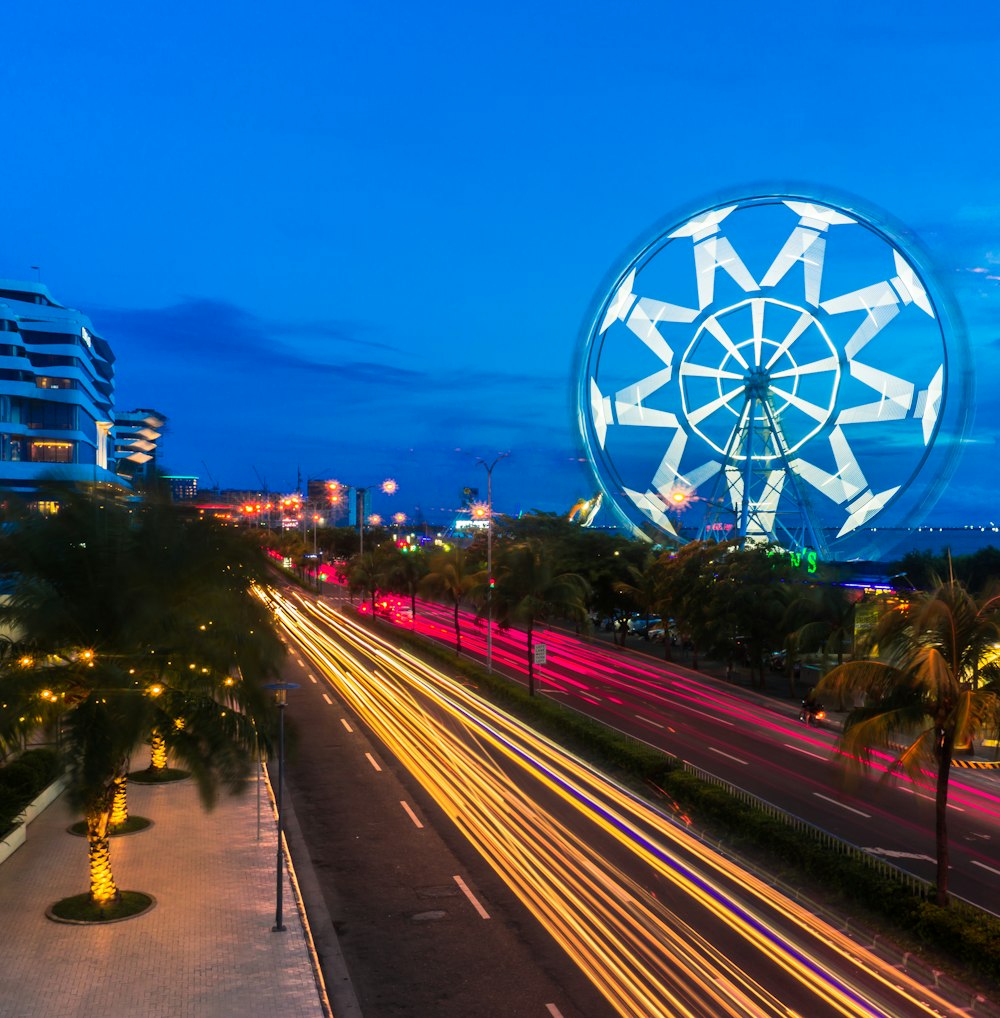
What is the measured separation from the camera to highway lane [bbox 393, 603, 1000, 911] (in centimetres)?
1916

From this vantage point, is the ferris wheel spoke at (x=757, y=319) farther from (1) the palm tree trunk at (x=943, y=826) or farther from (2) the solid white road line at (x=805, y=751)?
Result: (1) the palm tree trunk at (x=943, y=826)

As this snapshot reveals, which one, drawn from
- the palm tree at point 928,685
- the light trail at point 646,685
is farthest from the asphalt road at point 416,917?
the light trail at point 646,685

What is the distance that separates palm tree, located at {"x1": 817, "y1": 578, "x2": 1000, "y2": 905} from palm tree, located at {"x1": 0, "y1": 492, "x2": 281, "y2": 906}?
28.8 feet

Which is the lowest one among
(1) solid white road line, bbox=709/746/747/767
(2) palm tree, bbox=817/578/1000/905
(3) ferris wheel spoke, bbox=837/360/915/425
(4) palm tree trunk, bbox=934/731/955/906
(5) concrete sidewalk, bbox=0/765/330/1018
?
(5) concrete sidewalk, bbox=0/765/330/1018

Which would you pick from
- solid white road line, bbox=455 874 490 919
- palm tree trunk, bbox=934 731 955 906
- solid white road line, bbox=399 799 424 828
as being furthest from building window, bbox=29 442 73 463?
palm tree trunk, bbox=934 731 955 906

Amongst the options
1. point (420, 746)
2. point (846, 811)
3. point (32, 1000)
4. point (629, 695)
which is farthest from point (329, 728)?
point (32, 1000)

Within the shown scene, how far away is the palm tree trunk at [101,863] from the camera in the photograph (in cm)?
1511

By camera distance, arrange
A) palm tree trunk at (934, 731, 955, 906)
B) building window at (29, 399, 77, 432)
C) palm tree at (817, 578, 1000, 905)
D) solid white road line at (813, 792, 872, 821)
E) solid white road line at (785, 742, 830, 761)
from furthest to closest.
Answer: building window at (29, 399, 77, 432) < solid white road line at (785, 742, 830, 761) < solid white road line at (813, 792, 872, 821) < palm tree trunk at (934, 731, 955, 906) < palm tree at (817, 578, 1000, 905)

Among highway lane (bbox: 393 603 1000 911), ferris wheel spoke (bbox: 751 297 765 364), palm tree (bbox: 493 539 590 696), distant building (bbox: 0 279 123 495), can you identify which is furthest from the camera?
distant building (bbox: 0 279 123 495)

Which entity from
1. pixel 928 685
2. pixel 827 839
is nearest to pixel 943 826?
pixel 928 685

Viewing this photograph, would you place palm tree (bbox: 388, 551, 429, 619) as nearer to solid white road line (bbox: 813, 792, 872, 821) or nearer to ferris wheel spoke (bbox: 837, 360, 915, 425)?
ferris wheel spoke (bbox: 837, 360, 915, 425)

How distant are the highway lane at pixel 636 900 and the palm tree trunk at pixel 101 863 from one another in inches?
247

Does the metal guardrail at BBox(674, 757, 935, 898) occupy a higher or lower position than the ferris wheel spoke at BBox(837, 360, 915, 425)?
lower

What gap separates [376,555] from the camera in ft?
237
